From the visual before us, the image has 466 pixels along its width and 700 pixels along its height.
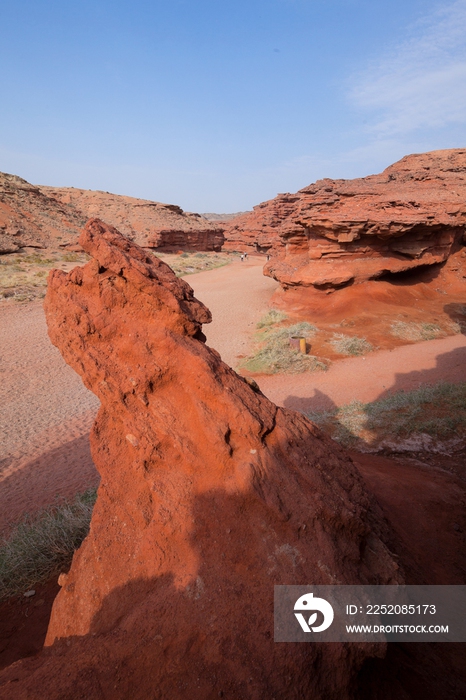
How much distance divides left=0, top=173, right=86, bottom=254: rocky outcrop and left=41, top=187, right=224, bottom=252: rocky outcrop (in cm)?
688

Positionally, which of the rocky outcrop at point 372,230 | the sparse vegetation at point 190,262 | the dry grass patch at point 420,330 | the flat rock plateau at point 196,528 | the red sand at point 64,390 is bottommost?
the red sand at point 64,390

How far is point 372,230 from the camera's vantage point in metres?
15.1

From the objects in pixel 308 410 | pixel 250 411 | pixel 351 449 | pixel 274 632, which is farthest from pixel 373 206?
pixel 274 632

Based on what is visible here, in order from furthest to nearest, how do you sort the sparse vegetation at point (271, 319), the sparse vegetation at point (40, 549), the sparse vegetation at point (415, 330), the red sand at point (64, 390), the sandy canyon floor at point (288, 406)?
the sparse vegetation at point (271, 319), the sparse vegetation at point (415, 330), the red sand at point (64, 390), the sparse vegetation at point (40, 549), the sandy canyon floor at point (288, 406)

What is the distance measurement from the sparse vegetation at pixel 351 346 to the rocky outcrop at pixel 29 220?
24.1 m

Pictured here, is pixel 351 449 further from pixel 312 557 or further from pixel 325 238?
pixel 325 238

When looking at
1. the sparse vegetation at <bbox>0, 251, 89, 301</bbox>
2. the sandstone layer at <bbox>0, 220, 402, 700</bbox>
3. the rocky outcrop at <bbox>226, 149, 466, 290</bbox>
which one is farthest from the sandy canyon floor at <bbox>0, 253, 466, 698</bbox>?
the rocky outcrop at <bbox>226, 149, 466, 290</bbox>

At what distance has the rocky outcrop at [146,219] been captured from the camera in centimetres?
4212

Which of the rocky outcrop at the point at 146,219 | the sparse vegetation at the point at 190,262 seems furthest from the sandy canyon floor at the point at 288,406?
the rocky outcrop at the point at 146,219

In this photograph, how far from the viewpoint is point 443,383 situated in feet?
30.5

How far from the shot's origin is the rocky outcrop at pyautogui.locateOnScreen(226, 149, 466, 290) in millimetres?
15266

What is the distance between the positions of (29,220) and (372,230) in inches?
1166

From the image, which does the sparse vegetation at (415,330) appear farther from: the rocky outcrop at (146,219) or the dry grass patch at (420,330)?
the rocky outcrop at (146,219)

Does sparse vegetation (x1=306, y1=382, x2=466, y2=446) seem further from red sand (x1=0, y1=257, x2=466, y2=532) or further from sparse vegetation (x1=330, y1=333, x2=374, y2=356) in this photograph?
sparse vegetation (x1=330, y1=333, x2=374, y2=356)
